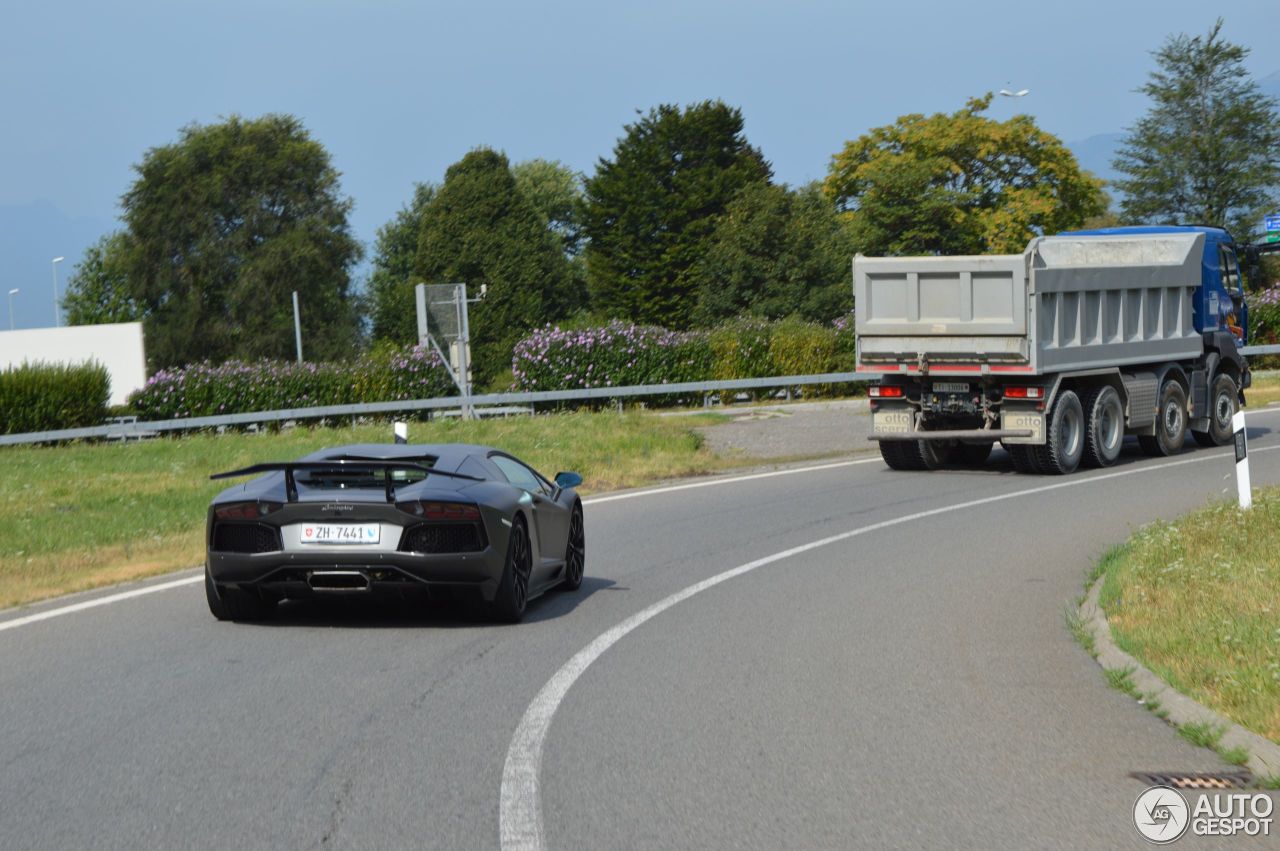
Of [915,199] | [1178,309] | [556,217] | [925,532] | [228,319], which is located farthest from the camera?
[556,217]

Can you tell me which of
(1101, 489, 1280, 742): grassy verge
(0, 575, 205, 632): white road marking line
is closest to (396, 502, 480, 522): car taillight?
(0, 575, 205, 632): white road marking line

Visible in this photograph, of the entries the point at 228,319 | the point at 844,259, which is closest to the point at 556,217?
the point at 228,319

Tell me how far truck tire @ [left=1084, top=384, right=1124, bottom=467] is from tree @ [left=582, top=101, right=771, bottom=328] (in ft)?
188

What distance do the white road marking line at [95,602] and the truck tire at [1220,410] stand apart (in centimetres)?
1701

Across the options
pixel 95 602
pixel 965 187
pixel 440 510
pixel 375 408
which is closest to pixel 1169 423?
pixel 375 408

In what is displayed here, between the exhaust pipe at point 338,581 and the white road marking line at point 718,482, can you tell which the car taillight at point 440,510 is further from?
the white road marking line at point 718,482

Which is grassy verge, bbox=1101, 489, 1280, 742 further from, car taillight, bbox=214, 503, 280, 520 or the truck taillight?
the truck taillight

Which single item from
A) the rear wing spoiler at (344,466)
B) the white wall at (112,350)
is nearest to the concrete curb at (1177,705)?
the rear wing spoiler at (344,466)

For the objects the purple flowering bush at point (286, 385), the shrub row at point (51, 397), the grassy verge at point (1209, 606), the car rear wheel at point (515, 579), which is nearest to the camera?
the grassy verge at point (1209, 606)

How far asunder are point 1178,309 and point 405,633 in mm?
16730

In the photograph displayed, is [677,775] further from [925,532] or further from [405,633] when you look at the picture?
[925,532]

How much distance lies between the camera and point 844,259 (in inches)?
2926

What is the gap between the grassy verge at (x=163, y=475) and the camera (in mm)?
14453

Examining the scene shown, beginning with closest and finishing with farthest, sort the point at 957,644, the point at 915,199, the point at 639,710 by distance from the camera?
the point at 639,710 → the point at 957,644 → the point at 915,199
